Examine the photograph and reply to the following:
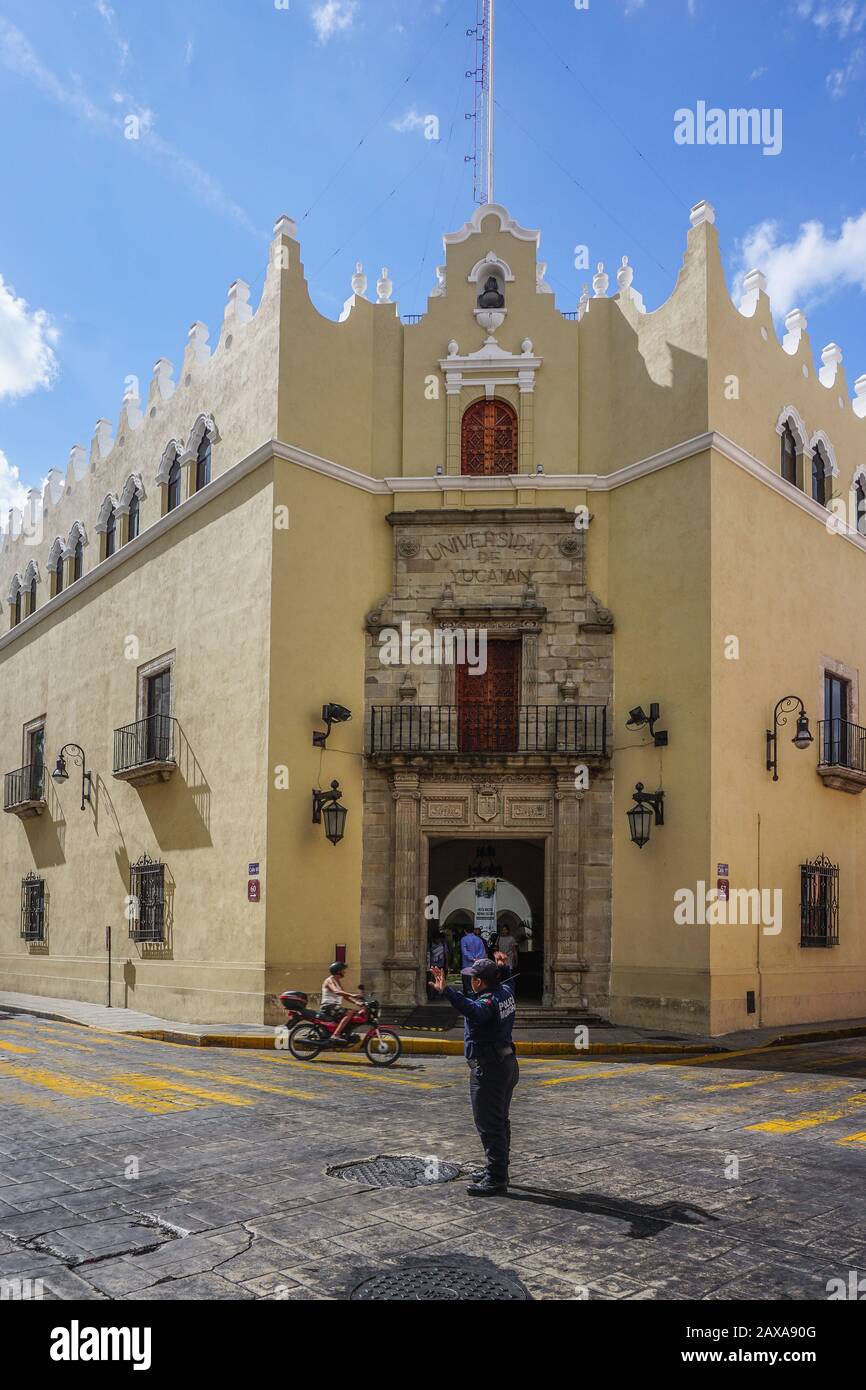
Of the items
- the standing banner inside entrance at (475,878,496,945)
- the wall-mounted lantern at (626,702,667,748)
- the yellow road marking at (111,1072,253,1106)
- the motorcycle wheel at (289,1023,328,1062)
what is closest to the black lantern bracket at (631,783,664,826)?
the wall-mounted lantern at (626,702,667,748)

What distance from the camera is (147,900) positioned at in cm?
2192

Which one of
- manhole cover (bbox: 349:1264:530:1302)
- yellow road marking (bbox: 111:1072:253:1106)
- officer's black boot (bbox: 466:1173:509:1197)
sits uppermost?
manhole cover (bbox: 349:1264:530:1302)

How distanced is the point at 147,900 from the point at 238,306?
11083 mm

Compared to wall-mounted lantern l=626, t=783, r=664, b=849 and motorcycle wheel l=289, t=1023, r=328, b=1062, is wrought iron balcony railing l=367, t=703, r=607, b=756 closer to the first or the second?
wall-mounted lantern l=626, t=783, r=664, b=849

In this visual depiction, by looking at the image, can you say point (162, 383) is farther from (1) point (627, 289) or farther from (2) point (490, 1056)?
(2) point (490, 1056)

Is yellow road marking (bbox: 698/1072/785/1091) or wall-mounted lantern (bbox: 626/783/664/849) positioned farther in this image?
wall-mounted lantern (bbox: 626/783/664/849)

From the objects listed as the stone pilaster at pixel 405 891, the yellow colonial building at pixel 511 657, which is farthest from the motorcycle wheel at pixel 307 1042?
the stone pilaster at pixel 405 891

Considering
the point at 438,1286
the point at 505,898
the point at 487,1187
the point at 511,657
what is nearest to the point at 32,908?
the point at 505,898

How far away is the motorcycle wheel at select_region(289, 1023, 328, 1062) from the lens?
14.8 m

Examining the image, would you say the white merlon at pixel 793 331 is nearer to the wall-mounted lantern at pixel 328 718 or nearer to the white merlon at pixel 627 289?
the white merlon at pixel 627 289

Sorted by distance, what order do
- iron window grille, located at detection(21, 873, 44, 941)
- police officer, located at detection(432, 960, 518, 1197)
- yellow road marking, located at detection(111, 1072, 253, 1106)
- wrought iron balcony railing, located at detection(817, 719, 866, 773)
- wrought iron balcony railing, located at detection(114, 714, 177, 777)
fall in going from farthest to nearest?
iron window grille, located at detection(21, 873, 44, 941), wrought iron balcony railing, located at detection(114, 714, 177, 777), wrought iron balcony railing, located at detection(817, 719, 866, 773), yellow road marking, located at detection(111, 1072, 253, 1106), police officer, located at detection(432, 960, 518, 1197)

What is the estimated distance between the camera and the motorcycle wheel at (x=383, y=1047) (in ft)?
47.4

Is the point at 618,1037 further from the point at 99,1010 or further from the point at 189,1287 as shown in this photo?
the point at 189,1287

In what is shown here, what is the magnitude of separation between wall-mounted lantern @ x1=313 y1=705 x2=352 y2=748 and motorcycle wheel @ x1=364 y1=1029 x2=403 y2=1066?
224 inches
